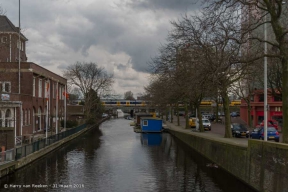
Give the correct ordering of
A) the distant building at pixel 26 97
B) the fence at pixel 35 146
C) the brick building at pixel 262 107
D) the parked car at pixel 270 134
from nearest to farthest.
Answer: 1. the fence at pixel 35 146
2. the parked car at pixel 270 134
3. the distant building at pixel 26 97
4. the brick building at pixel 262 107

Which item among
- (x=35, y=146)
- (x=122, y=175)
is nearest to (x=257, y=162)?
(x=122, y=175)

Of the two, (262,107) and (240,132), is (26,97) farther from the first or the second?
(262,107)

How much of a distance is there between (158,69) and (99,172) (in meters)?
18.5

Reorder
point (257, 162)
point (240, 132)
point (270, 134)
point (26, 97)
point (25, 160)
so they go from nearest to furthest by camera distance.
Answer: point (257, 162) < point (25, 160) < point (270, 134) < point (240, 132) < point (26, 97)

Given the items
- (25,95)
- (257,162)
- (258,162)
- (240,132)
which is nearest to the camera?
(258,162)

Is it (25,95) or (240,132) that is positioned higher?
(25,95)

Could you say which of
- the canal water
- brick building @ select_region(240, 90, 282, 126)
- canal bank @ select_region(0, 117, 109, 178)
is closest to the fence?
canal bank @ select_region(0, 117, 109, 178)

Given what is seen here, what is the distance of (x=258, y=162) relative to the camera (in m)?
16.9

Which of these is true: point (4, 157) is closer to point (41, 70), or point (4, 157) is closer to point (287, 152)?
point (287, 152)

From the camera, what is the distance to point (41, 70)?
46.7 meters

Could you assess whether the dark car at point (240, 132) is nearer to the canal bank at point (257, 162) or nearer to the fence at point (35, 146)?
the canal bank at point (257, 162)

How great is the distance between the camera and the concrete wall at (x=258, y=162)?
46.9ft

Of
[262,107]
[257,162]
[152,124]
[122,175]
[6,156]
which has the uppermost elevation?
[262,107]

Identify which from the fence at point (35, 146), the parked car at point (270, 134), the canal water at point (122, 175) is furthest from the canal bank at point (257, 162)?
the fence at point (35, 146)
